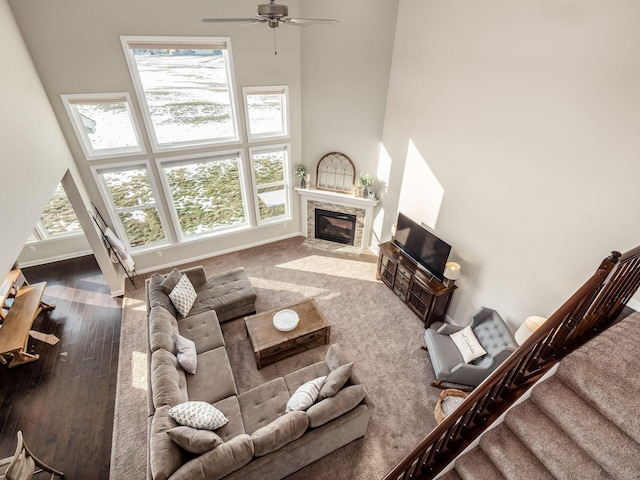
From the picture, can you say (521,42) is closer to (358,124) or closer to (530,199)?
(530,199)

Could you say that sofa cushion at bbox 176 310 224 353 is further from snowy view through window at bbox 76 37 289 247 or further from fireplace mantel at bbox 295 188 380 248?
fireplace mantel at bbox 295 188 380 248

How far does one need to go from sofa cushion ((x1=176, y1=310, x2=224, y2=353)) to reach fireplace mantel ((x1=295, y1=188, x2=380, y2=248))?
3.11m

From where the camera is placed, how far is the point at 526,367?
2.21m

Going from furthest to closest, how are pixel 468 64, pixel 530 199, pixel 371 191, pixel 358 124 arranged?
pixel 371 191
pixel 358 124
pixel 468 64
pixel 530 199

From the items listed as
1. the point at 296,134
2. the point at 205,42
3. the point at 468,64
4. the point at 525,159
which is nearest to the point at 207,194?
the point at 296,134

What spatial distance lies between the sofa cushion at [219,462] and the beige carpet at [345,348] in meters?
0.96

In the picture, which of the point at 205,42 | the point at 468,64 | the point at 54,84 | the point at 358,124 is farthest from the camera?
the point at 358,124

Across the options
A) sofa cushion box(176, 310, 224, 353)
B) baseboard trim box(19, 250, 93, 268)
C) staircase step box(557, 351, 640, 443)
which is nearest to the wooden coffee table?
sofa cushion box(176, 310, 224, 353)

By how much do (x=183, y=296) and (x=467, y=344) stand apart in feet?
A: 12.9

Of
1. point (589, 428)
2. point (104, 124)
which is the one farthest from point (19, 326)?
point (589, 428)

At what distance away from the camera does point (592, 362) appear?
2.24 m

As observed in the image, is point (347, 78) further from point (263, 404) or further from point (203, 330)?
point (263, 404)

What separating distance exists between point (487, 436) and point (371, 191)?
15.2 ft

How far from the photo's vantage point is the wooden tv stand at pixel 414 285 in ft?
15.5
